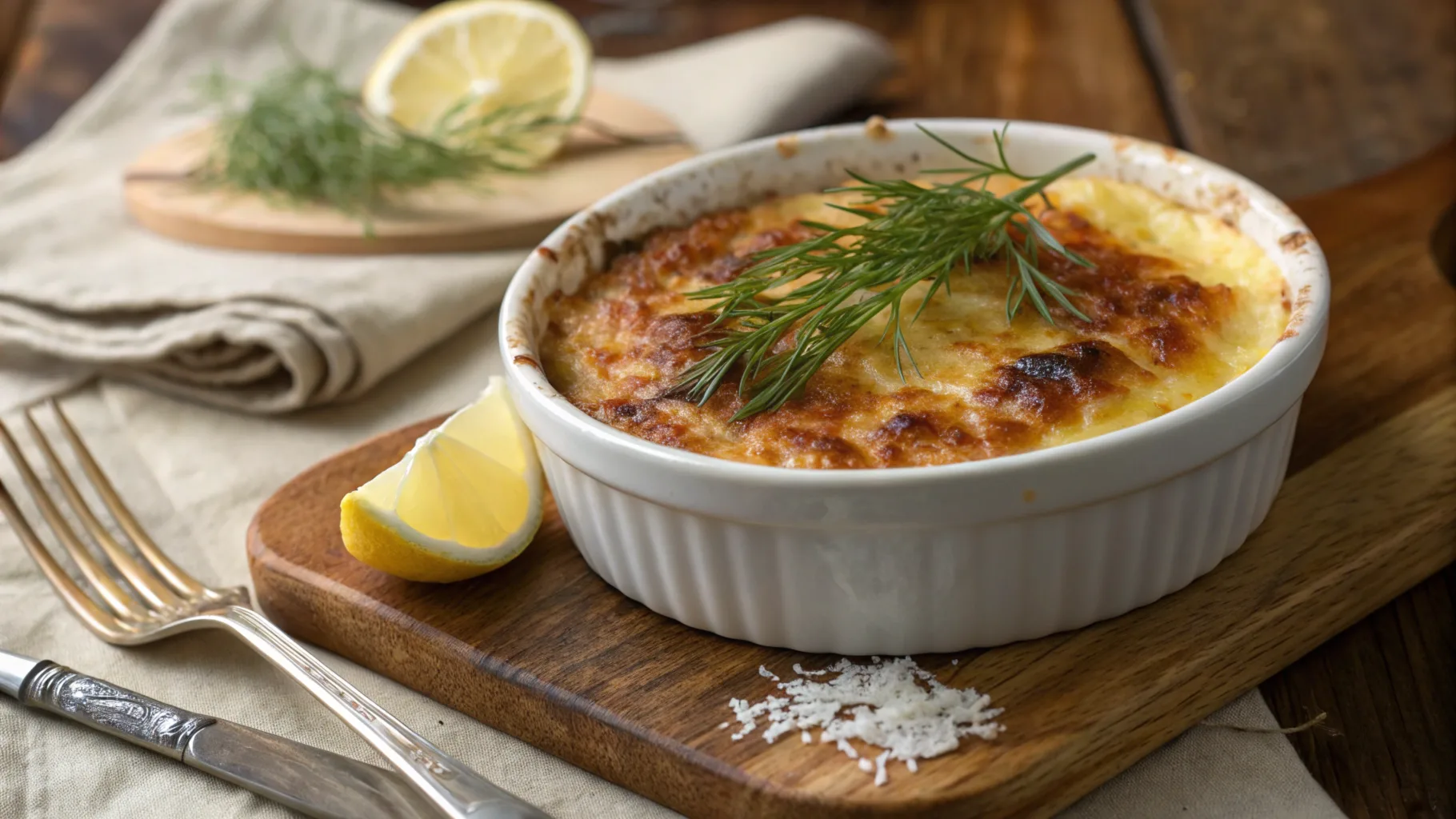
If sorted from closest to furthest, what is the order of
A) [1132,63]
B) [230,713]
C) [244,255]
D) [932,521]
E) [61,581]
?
1. [932,521]
2. [230,713]
3. [61,581]
4. [244,255]
5. [1132,63]

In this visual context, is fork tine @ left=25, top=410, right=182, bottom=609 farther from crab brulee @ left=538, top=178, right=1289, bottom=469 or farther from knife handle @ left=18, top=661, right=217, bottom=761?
crab brulee @ left=538, top=178, right=1289, bottom=469

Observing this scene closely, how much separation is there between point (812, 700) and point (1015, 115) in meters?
2.34

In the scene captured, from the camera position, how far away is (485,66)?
3.50 m

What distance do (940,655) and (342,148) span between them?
2128mm

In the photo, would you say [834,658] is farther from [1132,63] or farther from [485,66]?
[1132,63]

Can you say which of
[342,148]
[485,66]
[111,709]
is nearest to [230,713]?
[111,709]

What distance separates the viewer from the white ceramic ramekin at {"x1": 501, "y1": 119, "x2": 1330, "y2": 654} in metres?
1.65

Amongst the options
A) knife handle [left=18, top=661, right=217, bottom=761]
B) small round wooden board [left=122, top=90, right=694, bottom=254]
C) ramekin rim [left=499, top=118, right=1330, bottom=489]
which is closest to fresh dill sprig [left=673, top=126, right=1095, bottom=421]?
ramekin rim [left=499, top=118, right=1330, bottom=489]

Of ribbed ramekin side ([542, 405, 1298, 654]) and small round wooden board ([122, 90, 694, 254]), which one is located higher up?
small round wooden board ([122, 90, 694, 254])

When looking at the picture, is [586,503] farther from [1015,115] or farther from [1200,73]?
[1200,73]

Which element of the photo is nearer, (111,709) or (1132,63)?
(111,709)

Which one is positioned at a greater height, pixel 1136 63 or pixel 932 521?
pixel 932 521

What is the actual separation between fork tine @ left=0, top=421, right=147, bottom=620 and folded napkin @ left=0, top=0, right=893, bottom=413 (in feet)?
1.49

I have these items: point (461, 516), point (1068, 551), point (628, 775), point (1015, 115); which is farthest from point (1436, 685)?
point (1015, 115)
